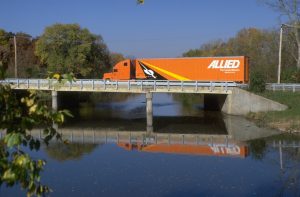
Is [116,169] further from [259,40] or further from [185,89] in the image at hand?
[259,40]

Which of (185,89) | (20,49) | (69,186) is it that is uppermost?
(20,49)

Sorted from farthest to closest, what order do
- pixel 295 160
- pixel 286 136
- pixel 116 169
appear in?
pixel 286 136, pixel 295 160, pixel 116 169

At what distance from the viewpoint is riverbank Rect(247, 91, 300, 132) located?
31422mm

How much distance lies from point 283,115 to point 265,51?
35260 mm

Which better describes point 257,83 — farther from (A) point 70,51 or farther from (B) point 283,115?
(A) point 70,51

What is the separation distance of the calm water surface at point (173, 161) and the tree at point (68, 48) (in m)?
26.1

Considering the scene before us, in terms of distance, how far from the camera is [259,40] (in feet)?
235

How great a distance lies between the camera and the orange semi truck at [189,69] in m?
43.1

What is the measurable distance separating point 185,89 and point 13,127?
33.6 metres

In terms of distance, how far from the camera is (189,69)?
44344 millimetres

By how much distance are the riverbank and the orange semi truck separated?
4521 mm

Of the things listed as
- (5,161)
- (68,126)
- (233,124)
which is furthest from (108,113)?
(5,161)

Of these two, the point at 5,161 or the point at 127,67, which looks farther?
the point at 127,67

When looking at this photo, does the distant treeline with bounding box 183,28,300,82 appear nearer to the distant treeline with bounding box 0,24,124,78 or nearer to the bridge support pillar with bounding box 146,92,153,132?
the bridge support pillar with bounding box 146,92,153,132
